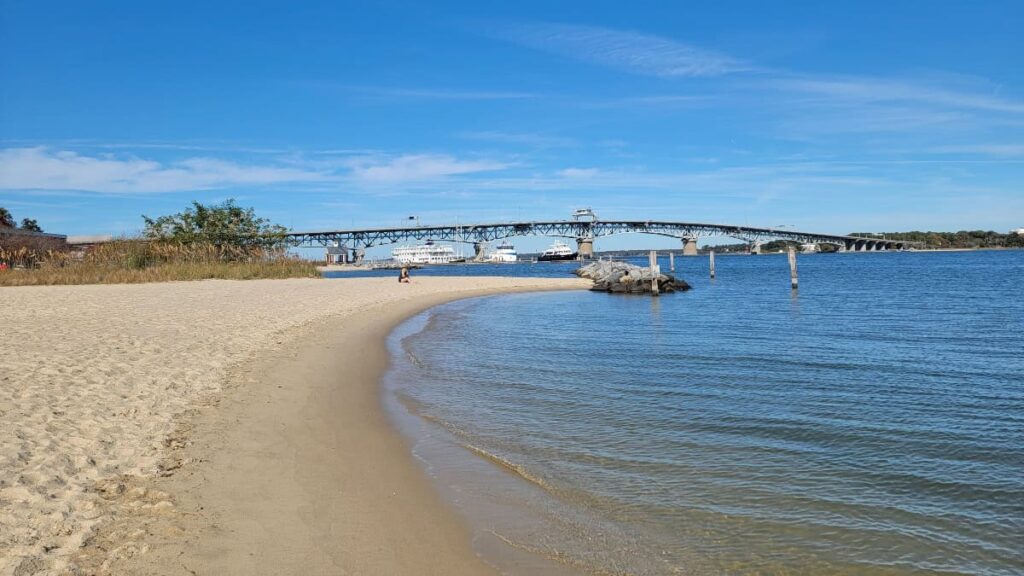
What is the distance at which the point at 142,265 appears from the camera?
44.2m

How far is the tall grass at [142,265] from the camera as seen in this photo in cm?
3769

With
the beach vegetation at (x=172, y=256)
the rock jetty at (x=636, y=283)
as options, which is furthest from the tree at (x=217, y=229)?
the rock jetty at (x=636, y=283)

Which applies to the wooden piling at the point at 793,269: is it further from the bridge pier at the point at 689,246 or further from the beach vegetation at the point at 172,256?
the bridge pier at the point at 689,246

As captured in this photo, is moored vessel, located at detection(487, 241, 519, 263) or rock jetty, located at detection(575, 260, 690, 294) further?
moored vessel, located at detection(487, 241, 519, 263)

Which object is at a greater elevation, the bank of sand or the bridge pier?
the bridge pier

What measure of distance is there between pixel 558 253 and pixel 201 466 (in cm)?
16904

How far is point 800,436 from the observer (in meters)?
8.30

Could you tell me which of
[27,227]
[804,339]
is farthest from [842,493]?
[27,227]

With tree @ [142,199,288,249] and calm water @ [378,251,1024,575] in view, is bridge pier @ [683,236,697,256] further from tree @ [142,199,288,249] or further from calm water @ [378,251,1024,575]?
calm water @ [378,251,1024,575]

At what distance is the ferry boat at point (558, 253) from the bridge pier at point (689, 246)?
3081cm

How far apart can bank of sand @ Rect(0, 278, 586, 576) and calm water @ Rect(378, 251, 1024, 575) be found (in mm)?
650

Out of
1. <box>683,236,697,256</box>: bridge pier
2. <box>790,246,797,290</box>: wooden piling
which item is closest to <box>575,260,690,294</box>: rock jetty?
<box>790,246,797,290</box>: wooden piling

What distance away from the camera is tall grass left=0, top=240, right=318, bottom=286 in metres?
37.7

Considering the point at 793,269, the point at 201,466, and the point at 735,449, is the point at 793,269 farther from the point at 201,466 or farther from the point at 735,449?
the point at 201,466
